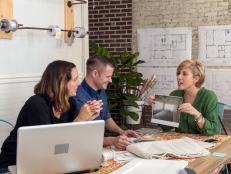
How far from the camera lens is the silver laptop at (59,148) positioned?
6.02ft

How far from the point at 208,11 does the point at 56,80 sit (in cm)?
327

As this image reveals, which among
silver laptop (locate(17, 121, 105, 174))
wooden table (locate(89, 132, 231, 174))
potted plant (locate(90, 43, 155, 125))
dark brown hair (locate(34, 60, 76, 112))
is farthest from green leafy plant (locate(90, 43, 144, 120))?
silver laptop (locate(17, 121, 105, 174))

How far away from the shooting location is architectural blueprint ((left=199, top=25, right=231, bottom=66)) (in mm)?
5129

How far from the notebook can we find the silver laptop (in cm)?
114

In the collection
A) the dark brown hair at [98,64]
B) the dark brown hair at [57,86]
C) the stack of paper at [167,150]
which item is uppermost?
the dark brown hair at [98,64]

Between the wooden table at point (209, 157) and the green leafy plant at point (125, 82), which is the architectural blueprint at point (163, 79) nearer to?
the green leafy plant at point (125, 82)

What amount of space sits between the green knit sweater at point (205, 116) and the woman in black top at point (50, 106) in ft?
3.26

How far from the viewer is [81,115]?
2.55 m

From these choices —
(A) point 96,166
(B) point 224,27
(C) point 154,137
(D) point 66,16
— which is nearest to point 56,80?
(A) point 96,166

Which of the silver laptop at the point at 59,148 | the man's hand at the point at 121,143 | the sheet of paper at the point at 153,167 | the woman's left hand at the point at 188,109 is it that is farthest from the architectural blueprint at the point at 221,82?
the silver laptop at the point at 59,148

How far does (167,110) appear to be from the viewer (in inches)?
124

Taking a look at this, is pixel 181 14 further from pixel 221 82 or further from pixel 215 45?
pixel 221 82

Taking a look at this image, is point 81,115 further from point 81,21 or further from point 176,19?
point 176,19

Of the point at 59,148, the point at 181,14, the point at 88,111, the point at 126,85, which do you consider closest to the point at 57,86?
the point at 88,111
